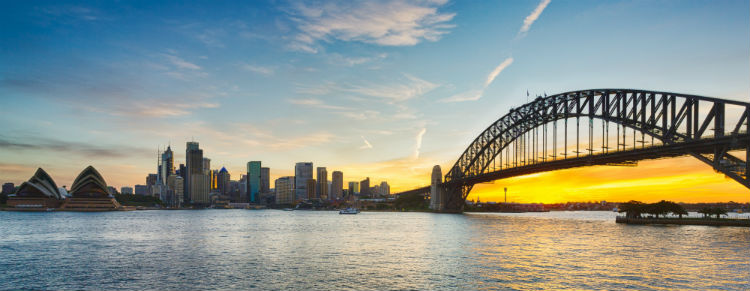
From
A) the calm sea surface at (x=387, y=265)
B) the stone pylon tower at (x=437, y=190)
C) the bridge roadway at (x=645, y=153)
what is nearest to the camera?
the calm sea surface at (x=387, y=265)

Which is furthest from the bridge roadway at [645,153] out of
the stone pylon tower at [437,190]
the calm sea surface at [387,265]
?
the stone pylon tower at [437,190]

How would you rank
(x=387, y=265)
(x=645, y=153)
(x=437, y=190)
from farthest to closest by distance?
(x=437, y=190) < (x=645, y=153) < (x=387, y=265)

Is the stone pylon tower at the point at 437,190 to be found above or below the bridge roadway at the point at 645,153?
below

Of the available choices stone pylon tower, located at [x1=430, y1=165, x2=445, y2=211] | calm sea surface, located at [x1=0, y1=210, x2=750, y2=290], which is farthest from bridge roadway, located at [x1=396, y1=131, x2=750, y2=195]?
stone pylon tower, located at [x1=430, y1=165, x2=445, y2=211]

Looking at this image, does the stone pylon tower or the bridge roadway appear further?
the stone pylon tower

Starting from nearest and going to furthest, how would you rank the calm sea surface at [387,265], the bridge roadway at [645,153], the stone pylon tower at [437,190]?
the calm sea surface at [387,265] < the bridge roadway at [645,153] < the stone pylon tower at [437,190]

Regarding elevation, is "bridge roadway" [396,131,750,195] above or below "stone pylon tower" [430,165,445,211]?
above

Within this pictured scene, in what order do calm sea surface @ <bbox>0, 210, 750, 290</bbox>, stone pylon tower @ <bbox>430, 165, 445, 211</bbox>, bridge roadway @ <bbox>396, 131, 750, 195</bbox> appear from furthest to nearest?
stone pylon tower @ <bbox>430, 165, 445, 211</bbox>, bridge roadway @ <bbox>396, 131, 750, 195</bbox>, calm sea surface @ <bbox>0, 210, 750, 290</bbox>

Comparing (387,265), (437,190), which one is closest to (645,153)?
(387,265)

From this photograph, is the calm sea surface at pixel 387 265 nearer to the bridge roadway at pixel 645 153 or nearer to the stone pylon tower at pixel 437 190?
the bridge roadway at pixel 645 153

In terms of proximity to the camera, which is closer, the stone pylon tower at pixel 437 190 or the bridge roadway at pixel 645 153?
the bridge roadway at pixel 645 153

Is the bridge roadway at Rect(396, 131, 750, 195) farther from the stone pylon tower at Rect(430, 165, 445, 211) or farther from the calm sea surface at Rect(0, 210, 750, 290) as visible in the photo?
the stone pylon tower at Rect(430, 165, 445, 211)

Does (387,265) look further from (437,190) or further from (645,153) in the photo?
(437,190)

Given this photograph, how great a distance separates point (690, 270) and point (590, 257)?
29.1 feet
